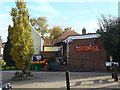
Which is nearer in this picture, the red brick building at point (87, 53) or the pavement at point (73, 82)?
the pavement at point (73, 82)

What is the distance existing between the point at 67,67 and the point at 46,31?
37.2 m

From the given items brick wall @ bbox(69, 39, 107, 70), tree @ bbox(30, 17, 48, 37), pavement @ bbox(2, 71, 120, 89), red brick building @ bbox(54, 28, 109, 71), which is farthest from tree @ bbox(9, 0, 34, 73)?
tree @ bbox(30, 17, 48, 37)

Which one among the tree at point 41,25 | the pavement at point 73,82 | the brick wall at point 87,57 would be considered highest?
the tree at point 41,25

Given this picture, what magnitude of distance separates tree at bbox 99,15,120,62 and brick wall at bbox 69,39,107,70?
6.07ft

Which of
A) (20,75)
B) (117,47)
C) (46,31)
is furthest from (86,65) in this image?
(46,31)

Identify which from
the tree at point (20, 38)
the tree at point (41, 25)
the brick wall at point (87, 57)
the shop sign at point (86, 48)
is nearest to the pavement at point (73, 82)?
the tree at point (20, 38)

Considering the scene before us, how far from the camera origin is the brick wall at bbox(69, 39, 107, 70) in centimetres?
1562

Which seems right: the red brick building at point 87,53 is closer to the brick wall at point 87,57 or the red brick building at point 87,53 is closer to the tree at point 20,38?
the brick wall at point 87,57

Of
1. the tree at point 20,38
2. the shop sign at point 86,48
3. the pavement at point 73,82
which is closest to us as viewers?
the pavement at point 73,82

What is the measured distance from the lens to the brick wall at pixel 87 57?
15620 millimetres

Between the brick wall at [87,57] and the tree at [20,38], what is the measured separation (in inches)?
244

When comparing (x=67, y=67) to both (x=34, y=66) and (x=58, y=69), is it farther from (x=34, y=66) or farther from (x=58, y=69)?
(x=34, y=66)

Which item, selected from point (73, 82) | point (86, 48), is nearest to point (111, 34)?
point (86, 48)

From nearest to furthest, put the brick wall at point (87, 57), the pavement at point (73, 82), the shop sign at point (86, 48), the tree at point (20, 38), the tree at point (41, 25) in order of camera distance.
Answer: the pavement at point (73, 82)
the tree at point (20, 38)
the brick wall at point (87, 57)
the shop sign at point (86, 48)
the tree at point (41, 25)
